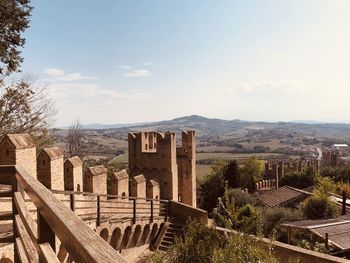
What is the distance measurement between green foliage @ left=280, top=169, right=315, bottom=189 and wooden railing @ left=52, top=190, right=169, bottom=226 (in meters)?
34.2

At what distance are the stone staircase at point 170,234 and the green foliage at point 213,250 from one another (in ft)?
23.5

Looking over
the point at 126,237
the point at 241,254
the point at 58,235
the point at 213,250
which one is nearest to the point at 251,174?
the point at 126,237

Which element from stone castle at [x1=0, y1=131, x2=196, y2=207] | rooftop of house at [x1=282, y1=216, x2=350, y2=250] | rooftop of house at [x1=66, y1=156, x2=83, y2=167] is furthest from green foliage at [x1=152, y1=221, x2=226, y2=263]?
rooftop of house at [x1=282, y1=216, x2=350, y2=250]

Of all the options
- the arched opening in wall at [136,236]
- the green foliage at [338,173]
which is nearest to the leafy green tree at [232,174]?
the green foliage at [338,173]

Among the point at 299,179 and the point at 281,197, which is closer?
the point at 281,197

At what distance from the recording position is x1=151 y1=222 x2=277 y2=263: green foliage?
21.0 feet

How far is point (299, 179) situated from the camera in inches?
1911

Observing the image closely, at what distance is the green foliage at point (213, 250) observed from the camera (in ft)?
21.0

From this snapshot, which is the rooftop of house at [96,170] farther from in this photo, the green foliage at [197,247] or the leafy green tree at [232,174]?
the leafy green tree at [232,174]

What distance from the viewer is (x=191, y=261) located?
7.21m

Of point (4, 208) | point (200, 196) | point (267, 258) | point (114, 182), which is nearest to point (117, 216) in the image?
point (114, 182)

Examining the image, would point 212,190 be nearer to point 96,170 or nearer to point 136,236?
point 136,236

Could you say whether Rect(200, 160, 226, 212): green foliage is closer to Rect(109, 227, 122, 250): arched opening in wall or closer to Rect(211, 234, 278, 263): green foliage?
Rect(109, 227, 122, 250): arched opening in wall

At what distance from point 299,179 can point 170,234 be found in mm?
36068
